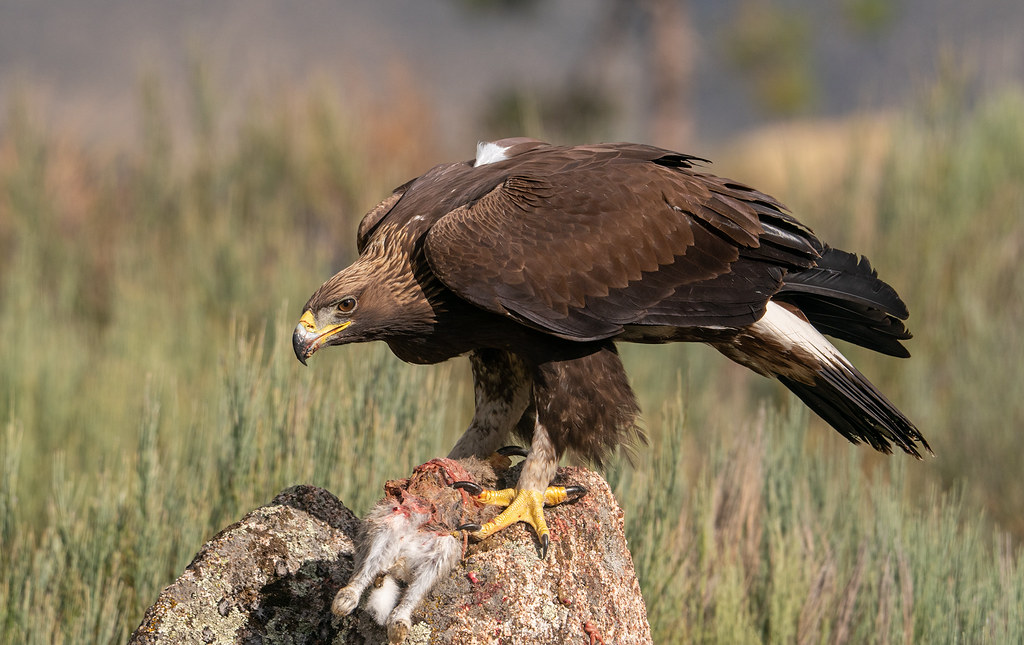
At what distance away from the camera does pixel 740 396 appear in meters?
7.90

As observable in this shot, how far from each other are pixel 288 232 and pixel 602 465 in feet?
19.8

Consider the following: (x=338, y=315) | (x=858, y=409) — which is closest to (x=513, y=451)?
(x=338, y=315)

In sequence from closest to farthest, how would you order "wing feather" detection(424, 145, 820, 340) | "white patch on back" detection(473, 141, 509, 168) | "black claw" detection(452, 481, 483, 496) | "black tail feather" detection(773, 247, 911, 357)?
"black claw" detection(452, 481, 483, 496), "wing feather" detection(424, 145, 820, 340), "black tail feather" detection(773, 247, 911, 357), "white patch on back" detection(473, 141, 509, 168)

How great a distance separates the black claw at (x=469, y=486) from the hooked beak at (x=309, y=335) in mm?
595

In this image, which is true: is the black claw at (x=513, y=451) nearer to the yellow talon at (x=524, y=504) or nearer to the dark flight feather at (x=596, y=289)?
the dark flight feather at (x=596, y=289)

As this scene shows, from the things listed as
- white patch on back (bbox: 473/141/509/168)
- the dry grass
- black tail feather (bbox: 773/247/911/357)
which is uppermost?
white patch on back (bbox: 473/141/509/168)

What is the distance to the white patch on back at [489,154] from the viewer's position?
12.1ft

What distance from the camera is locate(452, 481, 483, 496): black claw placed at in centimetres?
280

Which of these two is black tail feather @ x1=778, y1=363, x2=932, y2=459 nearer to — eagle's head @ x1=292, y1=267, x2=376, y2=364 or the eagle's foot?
the eagle's foot

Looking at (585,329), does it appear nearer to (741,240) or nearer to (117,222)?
(741,240)

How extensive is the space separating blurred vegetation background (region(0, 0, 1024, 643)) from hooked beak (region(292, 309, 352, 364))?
2.03ft

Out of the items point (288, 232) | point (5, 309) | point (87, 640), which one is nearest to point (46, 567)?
point (87, 640)

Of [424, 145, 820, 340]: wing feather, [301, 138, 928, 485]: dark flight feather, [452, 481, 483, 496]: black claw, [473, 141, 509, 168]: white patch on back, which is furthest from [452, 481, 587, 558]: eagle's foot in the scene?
[473, 141, 509, 168]: white patch on back

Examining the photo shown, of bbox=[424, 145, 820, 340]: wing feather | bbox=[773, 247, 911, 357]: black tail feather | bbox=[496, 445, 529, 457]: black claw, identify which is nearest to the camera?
bbox=[424, 145, 820, 340]: wing feather
